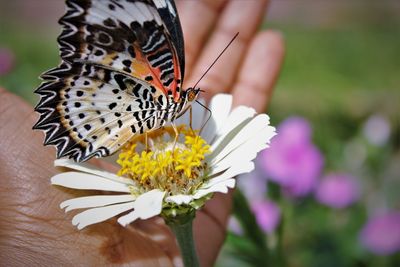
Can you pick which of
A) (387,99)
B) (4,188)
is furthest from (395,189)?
(4,188)

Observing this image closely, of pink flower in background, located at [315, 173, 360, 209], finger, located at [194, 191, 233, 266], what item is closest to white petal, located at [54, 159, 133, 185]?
finger, located at [194, 191, 233, 266]

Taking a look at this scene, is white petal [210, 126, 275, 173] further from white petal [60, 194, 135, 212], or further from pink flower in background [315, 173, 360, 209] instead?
pink flower in background [315, 173, 360, 209]

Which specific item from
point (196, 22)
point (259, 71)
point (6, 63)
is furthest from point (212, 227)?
point (6, 63)

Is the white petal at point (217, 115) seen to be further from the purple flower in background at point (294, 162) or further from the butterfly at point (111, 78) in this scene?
the purple flower in background at point (294, 162)

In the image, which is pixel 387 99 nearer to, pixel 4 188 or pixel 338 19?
pixel 338 19

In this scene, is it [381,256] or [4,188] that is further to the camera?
[381,256]

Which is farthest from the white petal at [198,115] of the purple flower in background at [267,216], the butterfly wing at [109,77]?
the purple flower in background at [267,216]

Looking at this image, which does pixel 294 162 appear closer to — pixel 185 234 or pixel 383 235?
pixel 383 235
